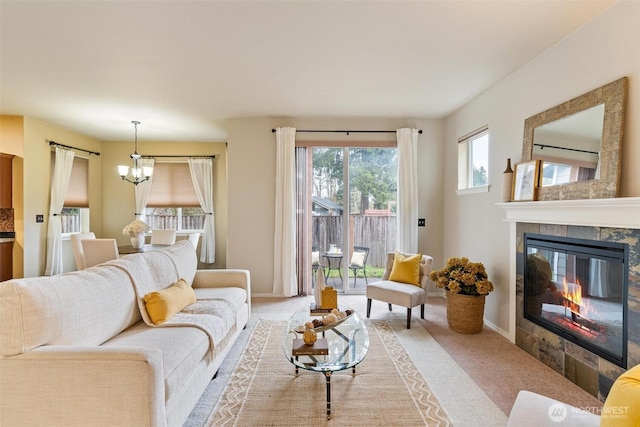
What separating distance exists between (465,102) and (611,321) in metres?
2.92

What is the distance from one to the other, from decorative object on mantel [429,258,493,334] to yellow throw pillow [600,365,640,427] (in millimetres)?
2313

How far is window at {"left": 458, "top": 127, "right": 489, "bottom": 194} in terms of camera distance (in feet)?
12.5

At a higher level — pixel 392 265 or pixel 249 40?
pixel 249 40

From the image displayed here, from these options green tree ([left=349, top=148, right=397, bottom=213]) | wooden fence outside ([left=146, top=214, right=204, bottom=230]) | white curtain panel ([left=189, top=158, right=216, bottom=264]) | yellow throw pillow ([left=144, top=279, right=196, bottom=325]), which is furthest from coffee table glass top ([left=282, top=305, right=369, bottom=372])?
wooden fence outside ([left=146, top=214, right=204, bottom=230])

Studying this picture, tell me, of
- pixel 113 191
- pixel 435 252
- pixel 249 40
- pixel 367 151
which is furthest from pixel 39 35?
pixel 435 252

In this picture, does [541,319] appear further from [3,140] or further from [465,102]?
[3,140]

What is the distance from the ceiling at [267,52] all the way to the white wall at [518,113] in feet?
0.45

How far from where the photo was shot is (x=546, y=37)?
2.49m

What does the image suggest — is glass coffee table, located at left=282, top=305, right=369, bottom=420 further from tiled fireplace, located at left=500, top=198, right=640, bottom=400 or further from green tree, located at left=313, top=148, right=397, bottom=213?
green tree, located at left=313, top=148, right=397, bottom=213

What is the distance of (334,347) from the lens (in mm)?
2256

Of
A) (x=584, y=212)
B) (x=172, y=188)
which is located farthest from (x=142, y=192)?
(x=584, y=212)

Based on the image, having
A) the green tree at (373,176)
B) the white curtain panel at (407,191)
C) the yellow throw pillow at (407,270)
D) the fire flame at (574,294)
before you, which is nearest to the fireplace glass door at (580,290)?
the fire flame at (574,294)

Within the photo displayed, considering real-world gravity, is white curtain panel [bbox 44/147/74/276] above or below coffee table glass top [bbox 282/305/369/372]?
above

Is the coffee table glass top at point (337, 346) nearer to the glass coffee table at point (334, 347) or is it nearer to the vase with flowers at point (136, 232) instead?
the glass coffee table at point (334, 347)
